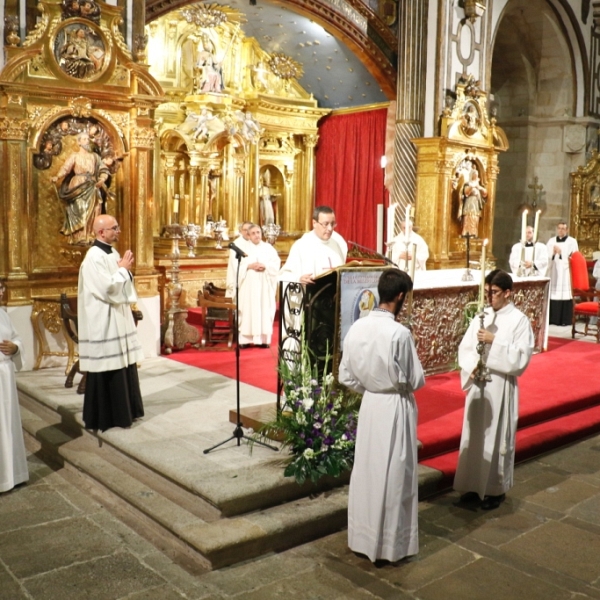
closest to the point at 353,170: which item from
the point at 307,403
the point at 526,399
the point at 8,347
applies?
the point at 526,399

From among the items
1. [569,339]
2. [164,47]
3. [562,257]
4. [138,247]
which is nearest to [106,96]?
[138,247]

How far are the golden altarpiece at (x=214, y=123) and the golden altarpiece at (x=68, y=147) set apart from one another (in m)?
2.93

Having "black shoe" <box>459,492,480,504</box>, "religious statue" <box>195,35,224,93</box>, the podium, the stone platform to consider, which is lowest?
"black shoe" <box>459,492,480,504</box>

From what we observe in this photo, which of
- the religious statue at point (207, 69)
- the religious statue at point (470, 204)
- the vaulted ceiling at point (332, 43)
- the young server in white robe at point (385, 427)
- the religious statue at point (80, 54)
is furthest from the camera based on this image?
the religious statue at point (470, 204)

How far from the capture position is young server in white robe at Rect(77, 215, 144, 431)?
17.3 feet

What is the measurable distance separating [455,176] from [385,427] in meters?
8.61

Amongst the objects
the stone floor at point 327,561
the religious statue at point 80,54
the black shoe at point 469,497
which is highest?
the religious statue at point 80,54

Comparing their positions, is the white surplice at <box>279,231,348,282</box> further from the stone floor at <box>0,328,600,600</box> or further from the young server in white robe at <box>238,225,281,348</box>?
the young server in white robe at <box>238,225,281,348</box>

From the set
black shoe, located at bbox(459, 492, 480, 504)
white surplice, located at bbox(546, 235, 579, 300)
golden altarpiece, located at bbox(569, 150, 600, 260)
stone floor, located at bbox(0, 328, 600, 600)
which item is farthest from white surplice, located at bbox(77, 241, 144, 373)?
golden altarpiece, located at bbox(569, 150, 600, 260)

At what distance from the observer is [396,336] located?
11.9ft

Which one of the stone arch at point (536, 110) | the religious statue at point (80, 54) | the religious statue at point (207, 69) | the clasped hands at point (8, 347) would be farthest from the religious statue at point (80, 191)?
the stone arch at point (536, 110)

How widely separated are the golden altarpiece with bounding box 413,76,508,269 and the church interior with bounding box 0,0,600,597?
0.12 ft

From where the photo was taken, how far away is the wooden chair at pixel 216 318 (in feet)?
29.1

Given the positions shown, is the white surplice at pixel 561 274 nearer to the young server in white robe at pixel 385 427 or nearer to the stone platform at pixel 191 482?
the stone platform at pixel 191 482
